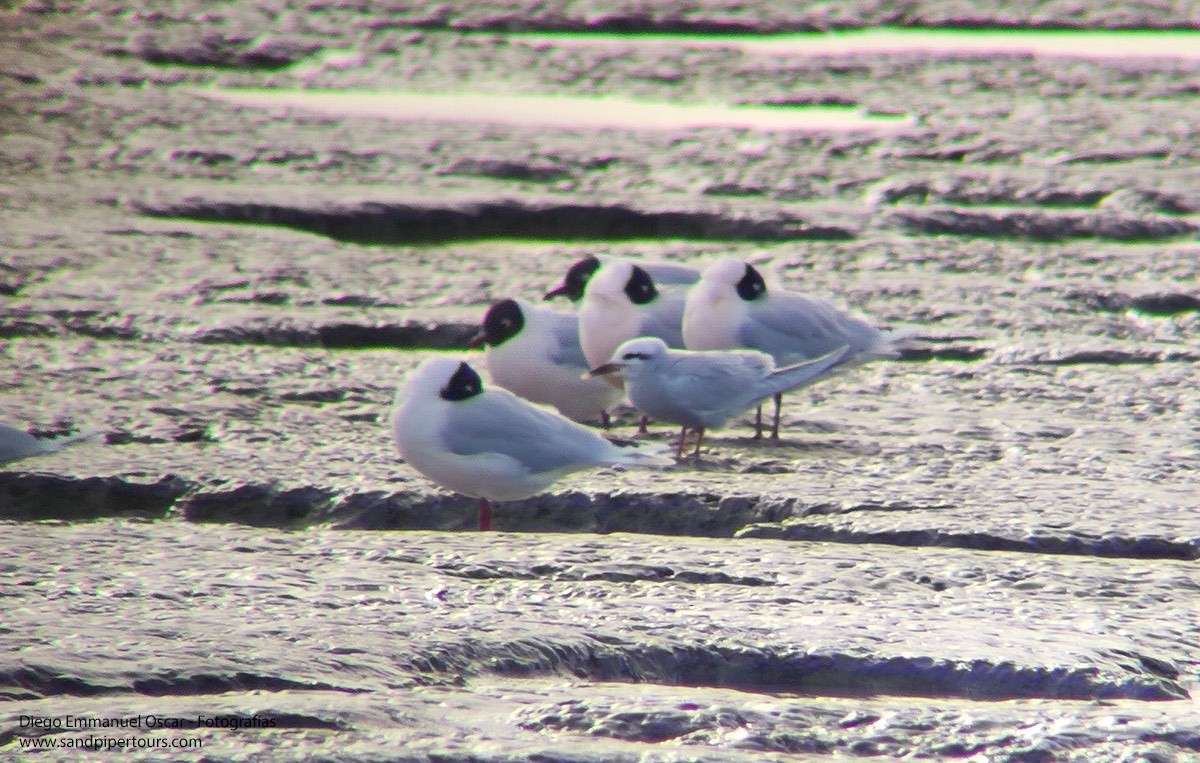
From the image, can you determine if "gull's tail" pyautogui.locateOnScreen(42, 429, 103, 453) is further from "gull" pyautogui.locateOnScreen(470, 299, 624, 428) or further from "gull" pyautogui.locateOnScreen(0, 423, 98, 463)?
"gull" pyautogui.locateOnScreen(470, 299, 624, 428)

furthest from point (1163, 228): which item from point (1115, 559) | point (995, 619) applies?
point (995, 619)

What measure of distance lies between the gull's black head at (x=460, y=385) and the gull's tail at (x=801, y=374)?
79cm

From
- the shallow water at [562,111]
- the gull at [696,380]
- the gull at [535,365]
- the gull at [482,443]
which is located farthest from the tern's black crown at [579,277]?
the shallow water at [562,111]

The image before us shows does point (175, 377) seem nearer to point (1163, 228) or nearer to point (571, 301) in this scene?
point (571, 301)

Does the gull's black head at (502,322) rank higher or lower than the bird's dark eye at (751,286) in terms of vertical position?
lower

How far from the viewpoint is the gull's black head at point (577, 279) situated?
5477mm

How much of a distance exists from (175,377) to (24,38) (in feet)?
18.2

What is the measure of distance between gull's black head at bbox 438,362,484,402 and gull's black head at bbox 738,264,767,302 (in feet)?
3.59

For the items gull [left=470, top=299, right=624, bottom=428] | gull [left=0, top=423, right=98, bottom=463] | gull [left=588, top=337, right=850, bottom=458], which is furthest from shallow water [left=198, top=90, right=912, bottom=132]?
gull [left=0, top=423, right=98, bottom=463]

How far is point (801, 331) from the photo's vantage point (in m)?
4.92

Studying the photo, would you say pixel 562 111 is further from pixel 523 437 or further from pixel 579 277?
pixel 523 437

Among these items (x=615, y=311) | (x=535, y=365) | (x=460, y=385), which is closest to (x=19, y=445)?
(x=460, y=385)

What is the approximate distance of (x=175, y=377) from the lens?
4.85 metres

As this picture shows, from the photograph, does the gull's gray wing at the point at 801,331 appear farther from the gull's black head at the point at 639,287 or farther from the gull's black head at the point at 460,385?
the gull's black head at the point at 460,385
